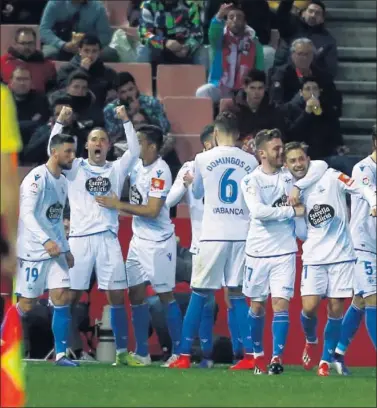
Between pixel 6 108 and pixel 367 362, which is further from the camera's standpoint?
pixel 367 362

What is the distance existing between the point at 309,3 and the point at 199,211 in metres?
5.61

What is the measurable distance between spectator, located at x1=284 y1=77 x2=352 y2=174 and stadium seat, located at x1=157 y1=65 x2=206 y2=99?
144 centimetres

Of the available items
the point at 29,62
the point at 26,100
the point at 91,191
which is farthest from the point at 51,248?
the point at 29,62

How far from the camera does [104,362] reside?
47.1ft

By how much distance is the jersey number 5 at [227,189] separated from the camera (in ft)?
42.6

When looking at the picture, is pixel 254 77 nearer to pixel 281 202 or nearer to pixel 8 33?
pixel 8 33

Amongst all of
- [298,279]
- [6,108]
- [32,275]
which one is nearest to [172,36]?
[298,279]

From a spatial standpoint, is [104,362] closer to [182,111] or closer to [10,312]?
[182,111]

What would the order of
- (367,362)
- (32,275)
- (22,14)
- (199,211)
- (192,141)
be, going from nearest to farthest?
(32,275) → (199,211) → (367,362) → (192,141) → (22,14)

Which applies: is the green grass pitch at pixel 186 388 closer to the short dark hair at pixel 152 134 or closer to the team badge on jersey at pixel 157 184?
the team badge on jersey at pixel 157 184

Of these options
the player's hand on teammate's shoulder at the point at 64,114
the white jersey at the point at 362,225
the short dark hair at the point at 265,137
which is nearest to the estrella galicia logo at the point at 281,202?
the short dark hair at the point at 265,137

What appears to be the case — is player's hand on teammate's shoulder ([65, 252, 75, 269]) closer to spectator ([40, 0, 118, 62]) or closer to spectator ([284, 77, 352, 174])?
spectator ([284, 77, 352, 174])

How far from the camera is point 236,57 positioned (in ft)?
58.0

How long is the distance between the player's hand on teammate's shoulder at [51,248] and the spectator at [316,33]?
5.96 meters
